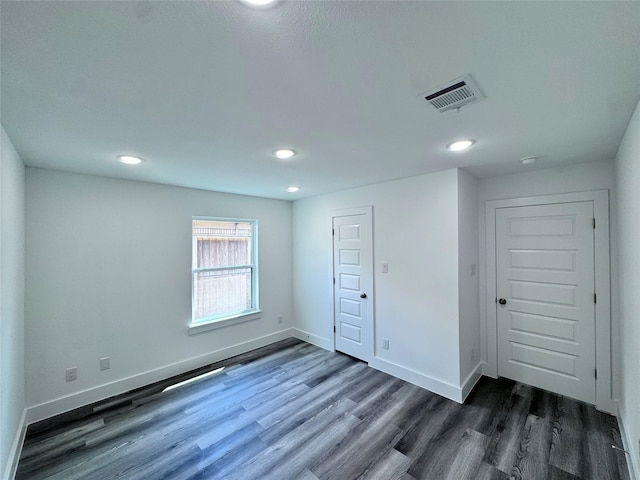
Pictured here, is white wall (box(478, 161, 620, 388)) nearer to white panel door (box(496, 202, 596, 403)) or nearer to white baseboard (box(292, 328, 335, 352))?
white panel door (box(496, 202, 596, 403))

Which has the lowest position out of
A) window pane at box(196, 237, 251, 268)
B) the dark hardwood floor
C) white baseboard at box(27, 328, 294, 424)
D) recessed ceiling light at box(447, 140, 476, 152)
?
the dark hardwood floor

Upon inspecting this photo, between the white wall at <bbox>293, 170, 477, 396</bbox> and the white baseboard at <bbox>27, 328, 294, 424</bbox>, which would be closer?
the white baseboard at <bbox>27, 328, 294, 424</bbox>

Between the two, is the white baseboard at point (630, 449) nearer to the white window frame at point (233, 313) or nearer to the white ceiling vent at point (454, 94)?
the white ceiling vent at point (454, 94)

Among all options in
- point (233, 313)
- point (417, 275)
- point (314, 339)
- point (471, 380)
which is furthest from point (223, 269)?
point (471, 380)

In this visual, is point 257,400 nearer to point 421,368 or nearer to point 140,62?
Result: point 421,368

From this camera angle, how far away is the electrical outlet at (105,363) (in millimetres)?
2812

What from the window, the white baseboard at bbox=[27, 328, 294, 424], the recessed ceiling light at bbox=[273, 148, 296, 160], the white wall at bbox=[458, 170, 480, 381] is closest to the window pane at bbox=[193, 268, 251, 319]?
the window

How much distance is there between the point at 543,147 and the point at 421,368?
2.48m

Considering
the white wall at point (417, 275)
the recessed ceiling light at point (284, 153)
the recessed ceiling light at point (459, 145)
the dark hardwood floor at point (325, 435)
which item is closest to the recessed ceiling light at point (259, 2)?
the recessed ceiling light at point (284, 153)

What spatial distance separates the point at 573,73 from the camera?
1166mm

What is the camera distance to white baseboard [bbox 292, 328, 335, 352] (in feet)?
13.2

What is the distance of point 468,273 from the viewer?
295 centimetres

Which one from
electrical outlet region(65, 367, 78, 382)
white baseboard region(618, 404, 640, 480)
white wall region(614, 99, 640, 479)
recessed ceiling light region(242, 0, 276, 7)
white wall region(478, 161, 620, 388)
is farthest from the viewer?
electrical outlet region(65, 367, 78, 382)

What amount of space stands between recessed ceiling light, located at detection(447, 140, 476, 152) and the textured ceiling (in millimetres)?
100
